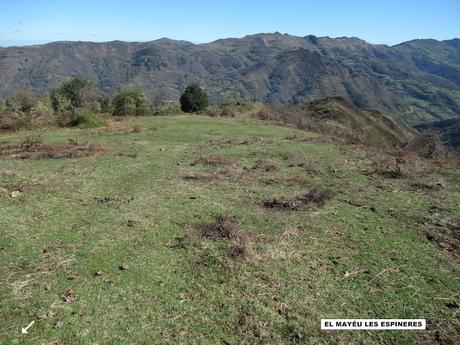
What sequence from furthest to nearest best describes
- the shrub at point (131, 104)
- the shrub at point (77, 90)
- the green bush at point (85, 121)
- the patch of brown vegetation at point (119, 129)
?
the shrub at point (77, 90) → the shrub at point (131, 104) → the green bush at point (85, 121) → the patch of brown vegetation at point (119, 129)

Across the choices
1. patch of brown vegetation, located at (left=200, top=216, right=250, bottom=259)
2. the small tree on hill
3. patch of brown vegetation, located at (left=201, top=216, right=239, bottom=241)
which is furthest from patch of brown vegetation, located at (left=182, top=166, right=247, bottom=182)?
the small tree on hill

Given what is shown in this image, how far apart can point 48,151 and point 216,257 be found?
13.8 metres

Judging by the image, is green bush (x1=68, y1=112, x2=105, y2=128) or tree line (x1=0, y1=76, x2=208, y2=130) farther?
tree line (x1=0, y1=76, x2=208, y2=130)

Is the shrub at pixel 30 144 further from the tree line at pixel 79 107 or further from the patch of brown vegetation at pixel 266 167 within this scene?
the patch of brown vegetation at pixel 266 167

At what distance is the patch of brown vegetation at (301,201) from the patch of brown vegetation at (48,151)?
10.4m

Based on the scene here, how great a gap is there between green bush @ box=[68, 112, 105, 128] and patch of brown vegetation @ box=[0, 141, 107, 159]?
7.81 meters

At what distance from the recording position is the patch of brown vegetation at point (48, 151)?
703 inches

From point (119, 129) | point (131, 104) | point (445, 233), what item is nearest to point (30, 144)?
point (119, 129)

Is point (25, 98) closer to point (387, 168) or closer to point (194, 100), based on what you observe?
point (194, 100)

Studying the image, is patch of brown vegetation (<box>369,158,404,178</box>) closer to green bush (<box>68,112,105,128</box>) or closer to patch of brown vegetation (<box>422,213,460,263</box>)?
patch of brown vegetation (<box>422,213,460,263</box>)

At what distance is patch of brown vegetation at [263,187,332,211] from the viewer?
37.7ft

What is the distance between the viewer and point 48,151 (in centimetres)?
1867

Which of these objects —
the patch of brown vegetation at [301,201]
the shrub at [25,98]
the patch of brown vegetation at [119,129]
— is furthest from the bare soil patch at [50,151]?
the shrub at [25,98]

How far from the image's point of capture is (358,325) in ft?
20.7
